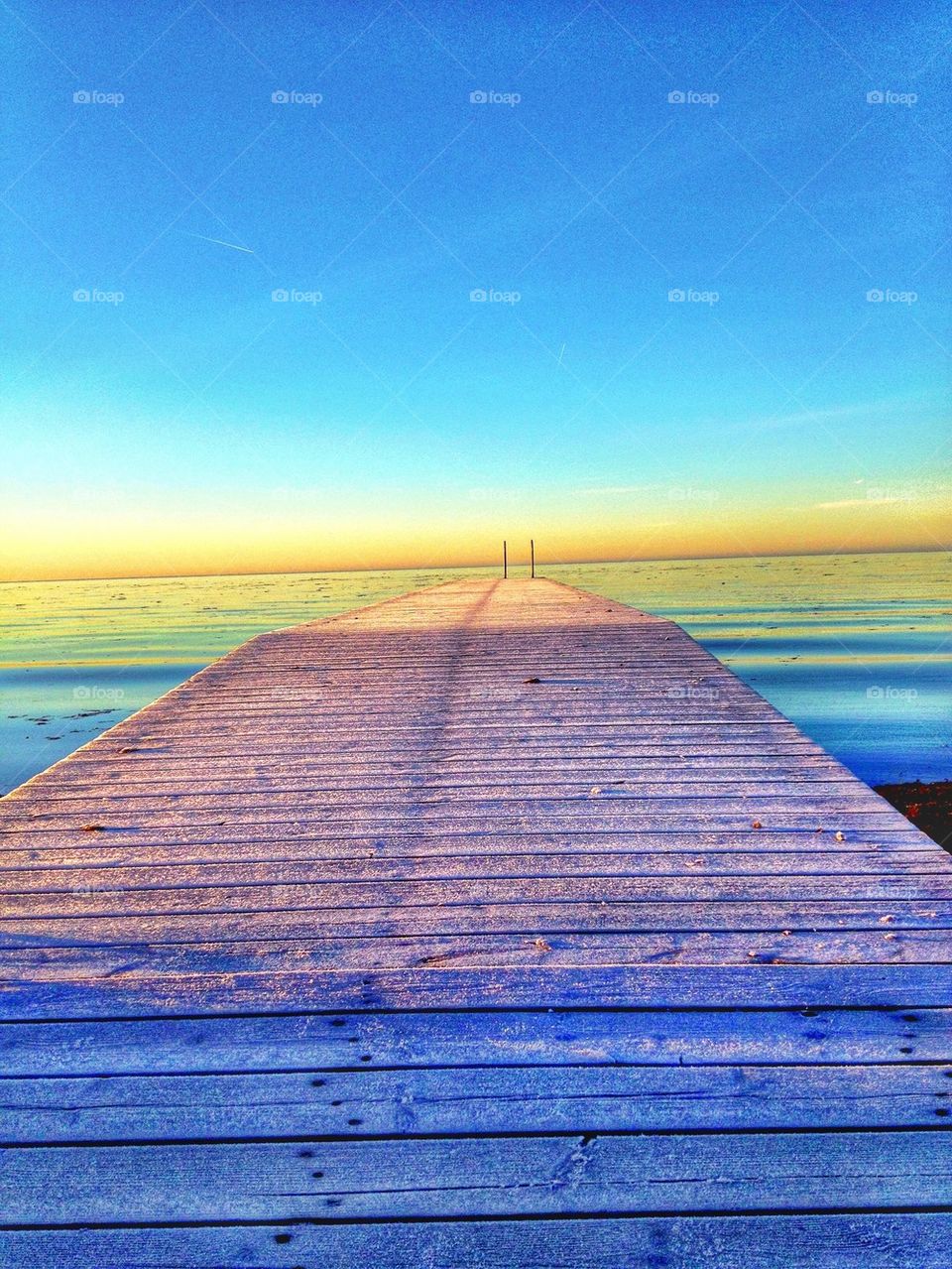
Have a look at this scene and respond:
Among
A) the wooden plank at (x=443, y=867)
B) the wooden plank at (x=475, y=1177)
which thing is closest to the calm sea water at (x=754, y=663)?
the wooden plank at (x=443, y=867)

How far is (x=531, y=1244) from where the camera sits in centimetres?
141

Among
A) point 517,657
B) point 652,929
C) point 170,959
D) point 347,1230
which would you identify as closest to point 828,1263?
point 347,1230

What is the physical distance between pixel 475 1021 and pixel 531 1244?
0.62 meters

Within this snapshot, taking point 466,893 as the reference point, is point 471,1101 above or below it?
below

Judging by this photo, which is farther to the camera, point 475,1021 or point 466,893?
point 466,893

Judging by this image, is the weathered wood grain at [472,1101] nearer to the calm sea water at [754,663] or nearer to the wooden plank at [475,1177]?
Answer: the wooden plank at [475,1177]

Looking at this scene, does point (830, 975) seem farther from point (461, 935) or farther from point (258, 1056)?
point (258, 1056)

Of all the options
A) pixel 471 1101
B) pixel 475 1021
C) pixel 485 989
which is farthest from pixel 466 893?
pixel 471 1101

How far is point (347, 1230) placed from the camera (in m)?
1.43

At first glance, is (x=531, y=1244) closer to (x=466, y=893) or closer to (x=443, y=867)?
(x=466, y=893)

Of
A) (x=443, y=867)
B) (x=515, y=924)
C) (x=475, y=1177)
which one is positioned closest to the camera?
(x=475, y=1177)

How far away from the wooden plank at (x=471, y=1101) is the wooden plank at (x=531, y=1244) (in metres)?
0.20

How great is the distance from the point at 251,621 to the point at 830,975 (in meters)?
29.5

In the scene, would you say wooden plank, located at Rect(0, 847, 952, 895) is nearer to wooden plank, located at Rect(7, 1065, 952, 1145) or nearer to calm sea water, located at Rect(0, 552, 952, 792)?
wooden plank, located at Rect(7, 1065, 952, 1145)
